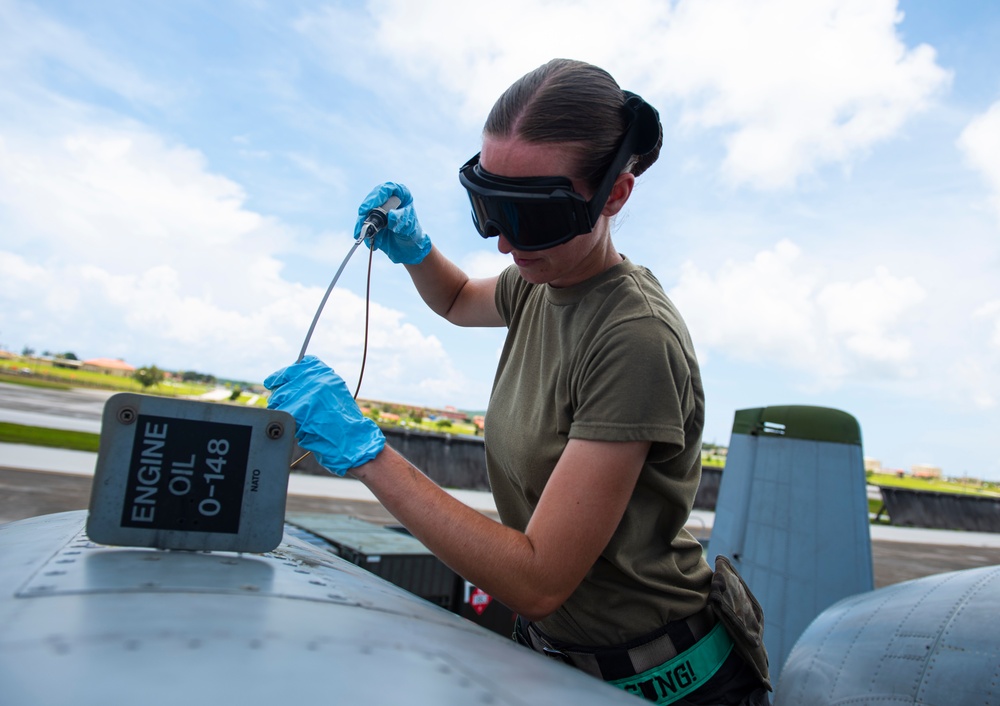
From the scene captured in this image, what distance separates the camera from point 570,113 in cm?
163

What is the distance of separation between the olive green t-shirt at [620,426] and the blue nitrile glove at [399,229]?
34.4 inches

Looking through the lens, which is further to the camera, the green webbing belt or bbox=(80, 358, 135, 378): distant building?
bbox=(80, 358, 135, 378): distant building

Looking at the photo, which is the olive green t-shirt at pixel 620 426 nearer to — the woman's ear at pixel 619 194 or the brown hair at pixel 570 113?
the woman's ear at pixel 619 194

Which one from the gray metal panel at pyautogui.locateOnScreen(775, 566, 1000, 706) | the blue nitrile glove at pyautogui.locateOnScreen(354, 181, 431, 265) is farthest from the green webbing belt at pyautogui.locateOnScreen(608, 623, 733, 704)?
the blue nitrile glove at pyautogui.locateOnScreen(354, 181, 431, 265)

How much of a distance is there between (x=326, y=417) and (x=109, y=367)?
93.4 meters

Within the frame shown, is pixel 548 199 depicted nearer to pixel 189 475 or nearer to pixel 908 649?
pixel 189 475

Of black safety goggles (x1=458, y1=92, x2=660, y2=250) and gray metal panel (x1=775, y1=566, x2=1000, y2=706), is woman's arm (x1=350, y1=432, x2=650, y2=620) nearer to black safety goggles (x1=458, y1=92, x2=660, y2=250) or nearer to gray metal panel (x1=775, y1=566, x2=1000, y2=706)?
black safety goggles (x1=458, y1=92, x2=660, y2=250)

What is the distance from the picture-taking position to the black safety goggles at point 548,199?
5.28 feet

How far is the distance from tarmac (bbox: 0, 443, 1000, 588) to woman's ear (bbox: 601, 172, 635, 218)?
1071 centimetres

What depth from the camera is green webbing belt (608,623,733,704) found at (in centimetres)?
173

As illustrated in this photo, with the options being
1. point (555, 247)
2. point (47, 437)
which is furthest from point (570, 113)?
point (47, 437)

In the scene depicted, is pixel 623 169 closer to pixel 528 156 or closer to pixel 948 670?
pixel 528 156

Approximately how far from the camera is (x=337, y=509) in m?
17.9

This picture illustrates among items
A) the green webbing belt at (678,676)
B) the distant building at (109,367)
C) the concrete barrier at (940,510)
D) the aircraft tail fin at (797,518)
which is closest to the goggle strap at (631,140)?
the green webbing belt at (678,676)
